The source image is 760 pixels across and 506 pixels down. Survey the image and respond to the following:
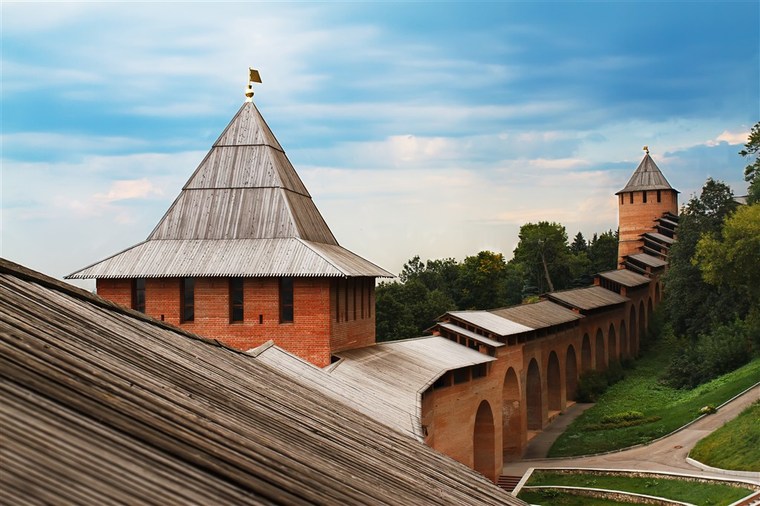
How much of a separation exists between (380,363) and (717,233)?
24.2 m

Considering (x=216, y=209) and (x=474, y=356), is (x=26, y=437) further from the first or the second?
(x=474, y=356)

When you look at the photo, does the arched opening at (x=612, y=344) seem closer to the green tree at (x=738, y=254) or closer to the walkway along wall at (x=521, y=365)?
the walkway along wall at (x=521, y=365)

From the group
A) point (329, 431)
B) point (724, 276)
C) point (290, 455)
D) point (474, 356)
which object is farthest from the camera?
point (724, 276)

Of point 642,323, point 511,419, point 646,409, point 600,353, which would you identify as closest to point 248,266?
point 511,419

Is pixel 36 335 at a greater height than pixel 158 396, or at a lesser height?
greater

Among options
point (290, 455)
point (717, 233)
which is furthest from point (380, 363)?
point (717, 233)

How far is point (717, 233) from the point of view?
32.8m

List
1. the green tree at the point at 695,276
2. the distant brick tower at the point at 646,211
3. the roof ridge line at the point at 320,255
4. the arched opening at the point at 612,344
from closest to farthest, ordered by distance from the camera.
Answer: the roof ridge line at the point at 320,255 → the green tree at the point at 695,276 → the arched opening at the point at 612,344 → the distant brick tower at the point at 646,211

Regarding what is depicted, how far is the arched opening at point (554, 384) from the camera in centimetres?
3111

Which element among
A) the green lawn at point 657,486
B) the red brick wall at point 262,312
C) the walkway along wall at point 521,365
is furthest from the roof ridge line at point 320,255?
the green lawn at point 657,486

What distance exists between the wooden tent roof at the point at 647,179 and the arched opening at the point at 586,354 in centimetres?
2070

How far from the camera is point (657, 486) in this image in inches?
723

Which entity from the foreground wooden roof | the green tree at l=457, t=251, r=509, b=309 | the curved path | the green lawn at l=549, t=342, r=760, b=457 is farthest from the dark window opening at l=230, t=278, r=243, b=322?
the green tree at l=457, t=251, r=509, b=309

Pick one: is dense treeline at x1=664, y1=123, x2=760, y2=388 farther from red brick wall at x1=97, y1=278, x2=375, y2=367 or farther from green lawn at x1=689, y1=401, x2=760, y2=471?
red brick wall at x1=97, y1=278, x2=375, y2=367
